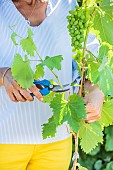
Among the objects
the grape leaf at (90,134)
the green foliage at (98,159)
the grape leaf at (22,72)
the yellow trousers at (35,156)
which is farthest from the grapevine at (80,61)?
the green foliage at (98,159)

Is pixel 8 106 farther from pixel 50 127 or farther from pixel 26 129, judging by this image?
pixel 50 127

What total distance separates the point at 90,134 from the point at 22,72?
340mm

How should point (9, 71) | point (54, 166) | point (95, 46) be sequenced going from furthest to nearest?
1. point (54, 166)
2. point (95, 46)
3. point (9, 71)

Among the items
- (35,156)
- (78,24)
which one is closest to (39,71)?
(78,24)

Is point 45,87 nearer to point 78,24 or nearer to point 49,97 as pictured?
point 49,97

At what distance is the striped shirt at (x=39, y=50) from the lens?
1.84m

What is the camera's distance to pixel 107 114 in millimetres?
1812

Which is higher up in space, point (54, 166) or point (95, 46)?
point (95, 46)

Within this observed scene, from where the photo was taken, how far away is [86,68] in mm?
1671

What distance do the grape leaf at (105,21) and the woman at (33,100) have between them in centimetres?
22

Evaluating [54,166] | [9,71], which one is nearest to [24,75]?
[9,71]

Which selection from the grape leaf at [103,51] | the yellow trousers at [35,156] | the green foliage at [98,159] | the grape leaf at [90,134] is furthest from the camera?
the green foliage at [98,159]

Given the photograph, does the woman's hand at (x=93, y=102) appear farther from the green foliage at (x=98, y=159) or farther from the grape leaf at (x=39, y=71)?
the green foliage at (x=98, y=159)

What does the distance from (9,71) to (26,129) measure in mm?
303
